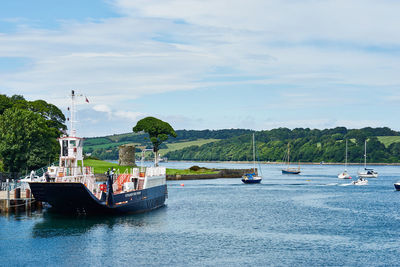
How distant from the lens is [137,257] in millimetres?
46500

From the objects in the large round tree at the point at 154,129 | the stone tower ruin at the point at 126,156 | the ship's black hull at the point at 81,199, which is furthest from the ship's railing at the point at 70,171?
the large round tree at the point at 154,129

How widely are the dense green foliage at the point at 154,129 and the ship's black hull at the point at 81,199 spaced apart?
99.1 metres

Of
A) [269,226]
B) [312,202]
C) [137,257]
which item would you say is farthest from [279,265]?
[312,202]

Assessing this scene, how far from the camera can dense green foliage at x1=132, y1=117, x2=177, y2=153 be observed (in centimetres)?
17400

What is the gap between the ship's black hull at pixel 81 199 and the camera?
6159 cm

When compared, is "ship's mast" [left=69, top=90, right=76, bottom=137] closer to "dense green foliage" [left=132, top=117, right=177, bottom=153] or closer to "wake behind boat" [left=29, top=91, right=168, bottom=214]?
"wake behind boat" [left=29, top=91, right=168, bottom=214]

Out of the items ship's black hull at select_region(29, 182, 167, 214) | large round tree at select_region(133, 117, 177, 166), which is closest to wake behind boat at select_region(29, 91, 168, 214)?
ship's black hull at select_region(29, 182, 167, 214)

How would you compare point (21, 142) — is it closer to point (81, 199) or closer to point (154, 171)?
point (154, 171)

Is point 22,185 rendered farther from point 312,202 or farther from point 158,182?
point 312,202

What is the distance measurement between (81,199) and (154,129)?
110190mm

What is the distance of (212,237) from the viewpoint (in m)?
56.2

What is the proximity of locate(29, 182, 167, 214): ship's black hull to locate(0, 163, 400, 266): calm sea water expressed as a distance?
4.08ft

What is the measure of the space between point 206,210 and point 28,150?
3631cm

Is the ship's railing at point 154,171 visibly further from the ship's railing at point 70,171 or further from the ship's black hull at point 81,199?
the ship's railing at point 70,171
